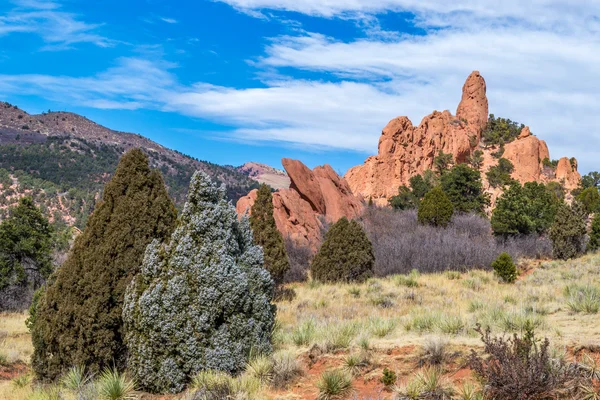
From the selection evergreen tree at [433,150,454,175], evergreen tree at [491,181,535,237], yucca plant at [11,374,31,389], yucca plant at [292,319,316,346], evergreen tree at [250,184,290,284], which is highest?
evergreen tree at [433,150,454,175]

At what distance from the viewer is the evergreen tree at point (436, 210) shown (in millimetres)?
30625

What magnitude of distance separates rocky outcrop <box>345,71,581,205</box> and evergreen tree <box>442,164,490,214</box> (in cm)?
1647

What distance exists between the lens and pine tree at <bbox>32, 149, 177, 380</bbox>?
6.62m

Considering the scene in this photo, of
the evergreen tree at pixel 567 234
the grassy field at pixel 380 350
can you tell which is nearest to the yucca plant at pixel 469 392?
the grassy field at pixel 380 350

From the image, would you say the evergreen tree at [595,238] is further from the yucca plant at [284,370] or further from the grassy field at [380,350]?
the yucca plant at [284,370]

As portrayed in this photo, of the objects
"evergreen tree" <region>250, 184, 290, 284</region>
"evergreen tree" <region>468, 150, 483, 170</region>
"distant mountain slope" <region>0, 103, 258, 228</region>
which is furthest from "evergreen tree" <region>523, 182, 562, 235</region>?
"evergreen tree" <region>468, 150, 483, 170</region>

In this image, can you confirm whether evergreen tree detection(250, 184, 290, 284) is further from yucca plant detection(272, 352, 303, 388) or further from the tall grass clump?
yucca plant detection(272, 352, 303, 388)

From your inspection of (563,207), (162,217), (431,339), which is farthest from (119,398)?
(563,207)

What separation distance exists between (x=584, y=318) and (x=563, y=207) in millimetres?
19647

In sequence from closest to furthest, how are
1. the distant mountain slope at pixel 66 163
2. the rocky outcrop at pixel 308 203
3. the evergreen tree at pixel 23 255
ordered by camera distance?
the evergreen tree at pixel 23 255 < the rocky outcrop at pixel 308 203 < the distant mountain slope at pixel 66 163

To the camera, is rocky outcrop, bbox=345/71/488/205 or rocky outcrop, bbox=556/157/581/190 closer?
rocky outcrop, bbox=345/71/488/205

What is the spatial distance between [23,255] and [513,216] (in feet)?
81.4

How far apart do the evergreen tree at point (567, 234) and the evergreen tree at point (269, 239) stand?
48.0 feet

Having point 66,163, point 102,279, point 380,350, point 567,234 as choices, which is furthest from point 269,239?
point 66,163
